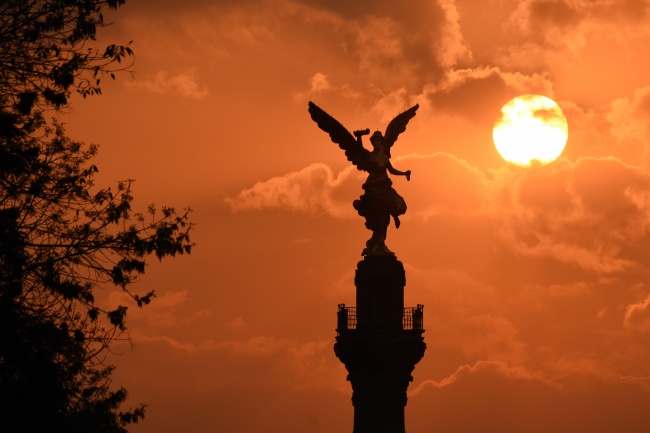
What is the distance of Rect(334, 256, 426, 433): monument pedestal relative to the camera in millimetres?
51062

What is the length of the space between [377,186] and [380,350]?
238 inches

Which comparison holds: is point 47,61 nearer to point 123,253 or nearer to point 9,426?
point 123,253

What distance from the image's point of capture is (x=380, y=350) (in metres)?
50.9

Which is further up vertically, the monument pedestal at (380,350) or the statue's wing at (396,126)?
the statue's wing at (396,126)

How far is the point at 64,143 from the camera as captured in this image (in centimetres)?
3225

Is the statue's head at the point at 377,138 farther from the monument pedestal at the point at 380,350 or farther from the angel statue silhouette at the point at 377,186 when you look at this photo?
the monument pedestal at the point at 380,350

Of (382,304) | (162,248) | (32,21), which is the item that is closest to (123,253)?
(162,248)

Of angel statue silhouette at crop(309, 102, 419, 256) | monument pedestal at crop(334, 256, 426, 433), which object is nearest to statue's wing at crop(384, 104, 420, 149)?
angel statue silhouette at crop(309, 102, 419, 256)

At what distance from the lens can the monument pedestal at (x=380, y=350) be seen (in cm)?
5106

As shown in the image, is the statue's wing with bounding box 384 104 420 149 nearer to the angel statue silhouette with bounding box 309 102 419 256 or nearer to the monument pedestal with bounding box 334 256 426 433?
the angel statue silhouette with bounding box 309 102 419 256

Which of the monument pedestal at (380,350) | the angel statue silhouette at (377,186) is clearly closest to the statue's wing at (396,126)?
the angel statue silhouette at (377,186)

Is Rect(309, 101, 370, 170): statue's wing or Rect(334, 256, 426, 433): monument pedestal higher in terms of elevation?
Rect(309, 101, 370, 170): statue's wing

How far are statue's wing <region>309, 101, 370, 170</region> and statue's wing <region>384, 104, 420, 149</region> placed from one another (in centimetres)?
92

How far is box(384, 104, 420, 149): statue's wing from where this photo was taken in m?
53.4
